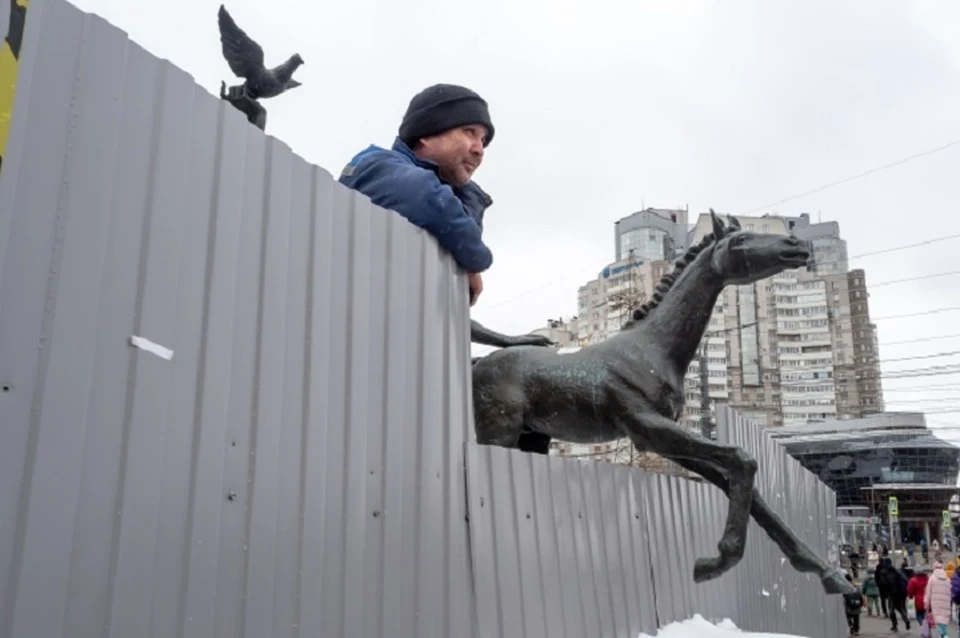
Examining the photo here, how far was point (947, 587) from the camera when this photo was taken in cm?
1558

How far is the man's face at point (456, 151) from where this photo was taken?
366cm

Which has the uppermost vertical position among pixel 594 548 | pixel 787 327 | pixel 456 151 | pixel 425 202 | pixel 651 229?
pixel 651 229

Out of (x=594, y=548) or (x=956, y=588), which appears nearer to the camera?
(x=594, y=548)

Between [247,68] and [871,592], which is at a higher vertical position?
[247,68]

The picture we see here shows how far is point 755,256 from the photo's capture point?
16.4 ft

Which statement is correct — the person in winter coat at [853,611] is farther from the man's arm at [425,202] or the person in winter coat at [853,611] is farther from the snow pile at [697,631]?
the man's arm at [425,202]

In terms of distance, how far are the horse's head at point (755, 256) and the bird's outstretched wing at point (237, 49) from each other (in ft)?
9.99

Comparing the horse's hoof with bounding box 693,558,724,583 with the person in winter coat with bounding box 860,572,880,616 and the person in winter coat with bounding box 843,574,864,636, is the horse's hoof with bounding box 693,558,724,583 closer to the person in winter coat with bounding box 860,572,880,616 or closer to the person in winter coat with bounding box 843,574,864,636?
the person in winter coat with bounding box 843,574,864,636

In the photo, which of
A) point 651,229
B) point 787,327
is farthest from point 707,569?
point 787,327

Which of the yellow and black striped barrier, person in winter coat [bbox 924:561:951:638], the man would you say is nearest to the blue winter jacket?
the man

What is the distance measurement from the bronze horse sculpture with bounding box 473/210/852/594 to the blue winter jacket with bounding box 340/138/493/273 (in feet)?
4.42

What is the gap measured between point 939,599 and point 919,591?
2.98 meters

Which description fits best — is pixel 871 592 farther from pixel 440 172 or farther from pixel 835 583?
pixel 440 172

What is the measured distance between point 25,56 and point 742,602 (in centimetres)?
668
